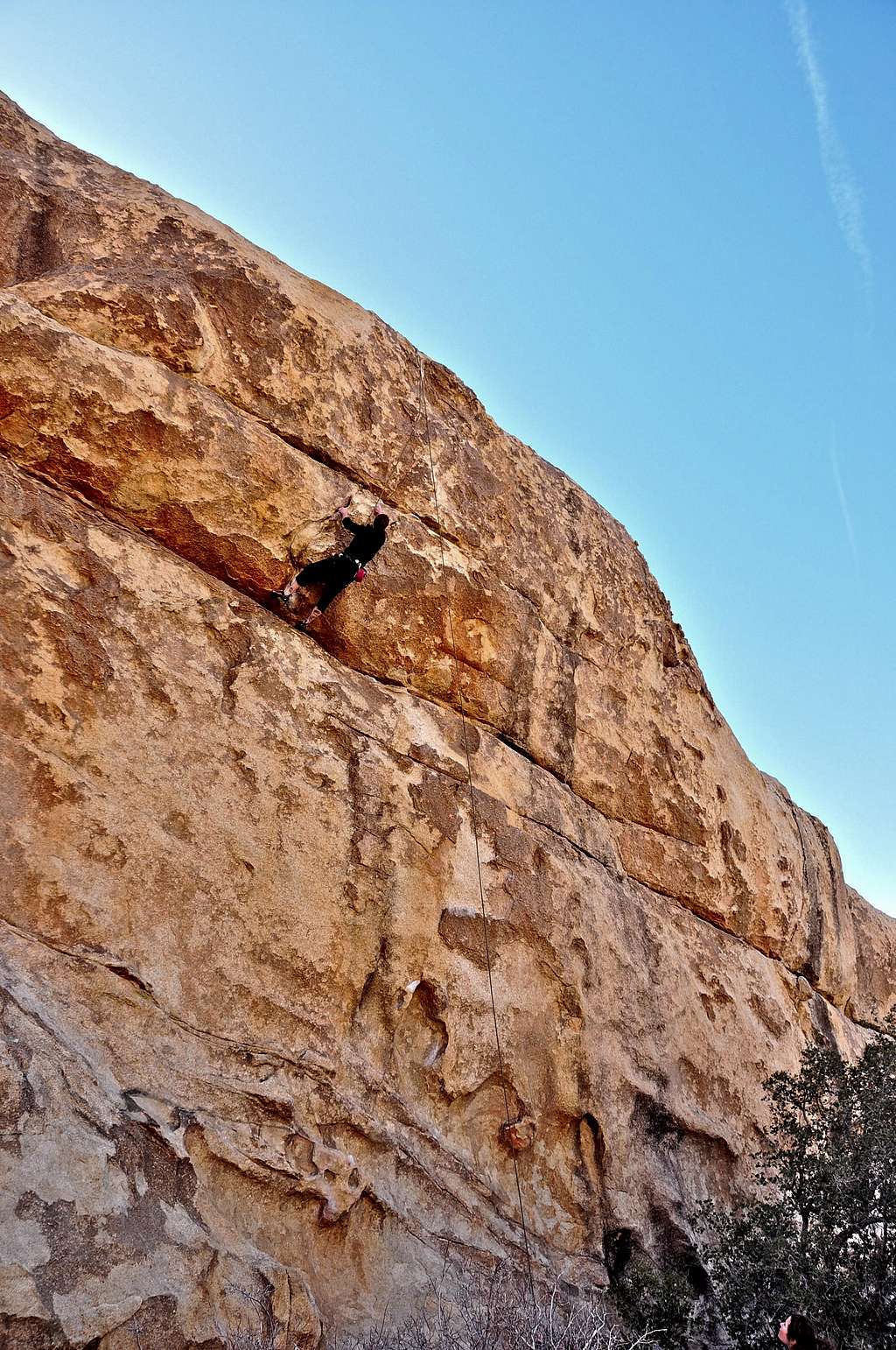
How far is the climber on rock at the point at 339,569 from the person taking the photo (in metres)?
9.20

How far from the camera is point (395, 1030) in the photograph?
818 centimetres

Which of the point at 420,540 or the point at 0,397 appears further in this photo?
the point at 420,540

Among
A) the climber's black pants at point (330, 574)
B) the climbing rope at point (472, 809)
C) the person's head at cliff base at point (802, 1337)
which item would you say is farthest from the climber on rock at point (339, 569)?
the person's head at cliff base at point (802, 1337)

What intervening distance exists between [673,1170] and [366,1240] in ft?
12.6

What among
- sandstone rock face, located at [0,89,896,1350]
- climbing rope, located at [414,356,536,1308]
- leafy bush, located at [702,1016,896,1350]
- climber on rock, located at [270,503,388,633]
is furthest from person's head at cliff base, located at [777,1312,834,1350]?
climber on rock, located at [270,503,388,633]

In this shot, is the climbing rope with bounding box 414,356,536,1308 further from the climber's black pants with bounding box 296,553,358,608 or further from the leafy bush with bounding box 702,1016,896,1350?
the leafy bush with bounding box 702,1016,896,1350

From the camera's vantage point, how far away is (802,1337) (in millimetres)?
5090

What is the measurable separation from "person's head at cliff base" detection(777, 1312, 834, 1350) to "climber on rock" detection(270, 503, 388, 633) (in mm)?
5985

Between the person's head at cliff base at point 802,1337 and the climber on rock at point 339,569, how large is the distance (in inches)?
236

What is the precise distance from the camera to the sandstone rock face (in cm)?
638

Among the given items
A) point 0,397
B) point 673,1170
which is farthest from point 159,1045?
point 673,1170

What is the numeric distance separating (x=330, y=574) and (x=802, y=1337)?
20.5ft

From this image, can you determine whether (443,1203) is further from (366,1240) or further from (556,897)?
(556,897)

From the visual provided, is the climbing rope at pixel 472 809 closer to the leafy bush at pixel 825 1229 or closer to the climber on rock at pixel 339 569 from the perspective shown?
the climber on rock at pixel 339 569
